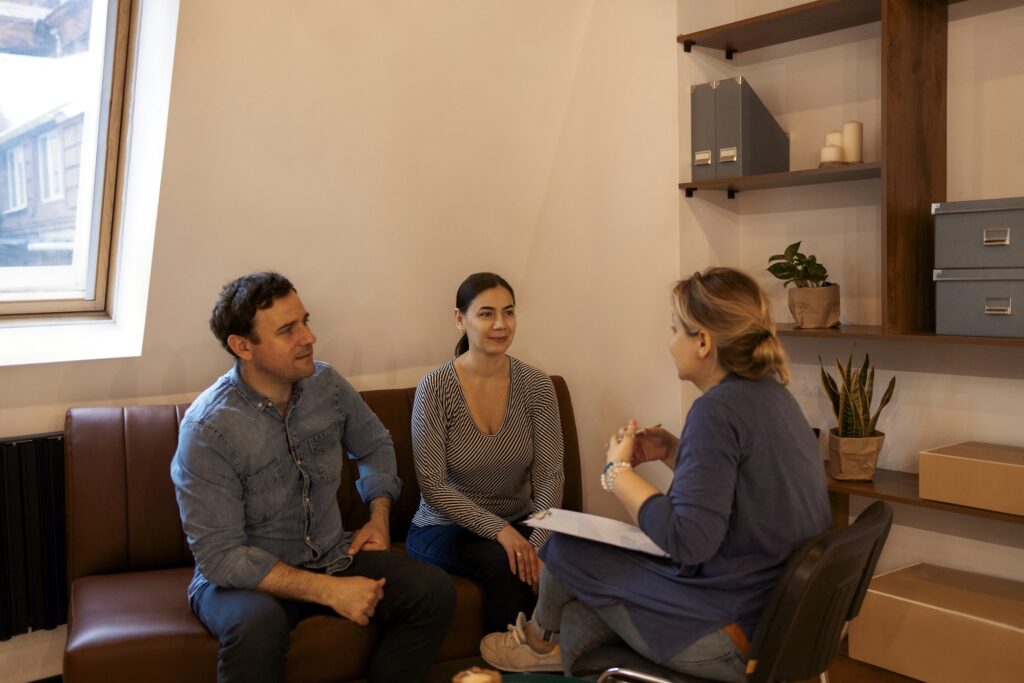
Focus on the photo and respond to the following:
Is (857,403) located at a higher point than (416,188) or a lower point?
lower

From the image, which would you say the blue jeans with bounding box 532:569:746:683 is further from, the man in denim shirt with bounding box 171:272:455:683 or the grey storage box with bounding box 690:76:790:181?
the grey storage box with bounding box 690:76:790:181

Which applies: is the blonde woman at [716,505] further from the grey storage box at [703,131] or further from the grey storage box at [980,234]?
the grey storage box at [703,131]

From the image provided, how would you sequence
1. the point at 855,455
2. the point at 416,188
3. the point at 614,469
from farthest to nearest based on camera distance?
the point at 416,188
the point at 855,455
the point at 614,469

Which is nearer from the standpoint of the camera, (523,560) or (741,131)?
(523,560)

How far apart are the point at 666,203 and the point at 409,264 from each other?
3.24ft

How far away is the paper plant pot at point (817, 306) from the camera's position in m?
3.08

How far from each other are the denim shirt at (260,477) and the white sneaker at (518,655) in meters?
0.49

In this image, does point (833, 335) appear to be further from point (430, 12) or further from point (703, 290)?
point (430, 12)

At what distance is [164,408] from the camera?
3.03m

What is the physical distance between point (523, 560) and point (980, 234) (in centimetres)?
161

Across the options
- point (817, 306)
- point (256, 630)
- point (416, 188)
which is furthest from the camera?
point (416, 188)

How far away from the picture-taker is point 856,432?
9.78ft

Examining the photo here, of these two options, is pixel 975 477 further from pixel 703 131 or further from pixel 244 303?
pixel 244 303

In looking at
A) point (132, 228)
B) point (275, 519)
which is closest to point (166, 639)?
point (275, 519)
